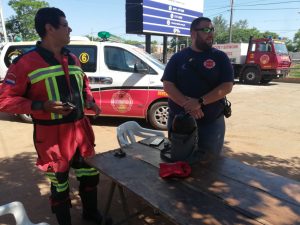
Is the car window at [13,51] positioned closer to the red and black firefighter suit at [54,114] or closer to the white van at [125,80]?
the white van at [125,80]

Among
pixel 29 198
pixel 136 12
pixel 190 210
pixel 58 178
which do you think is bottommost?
pixel 29 198

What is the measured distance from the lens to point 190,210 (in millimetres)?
1701

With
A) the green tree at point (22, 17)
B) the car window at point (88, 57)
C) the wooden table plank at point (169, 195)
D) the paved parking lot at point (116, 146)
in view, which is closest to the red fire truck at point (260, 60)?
the paved parking lot at point (116, 146)

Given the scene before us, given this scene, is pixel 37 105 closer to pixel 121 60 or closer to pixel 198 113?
pixel 198 113

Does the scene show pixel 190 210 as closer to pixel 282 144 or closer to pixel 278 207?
pixel 278 207

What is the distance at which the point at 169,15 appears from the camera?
48.2 feet

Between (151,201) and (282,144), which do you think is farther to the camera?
(282,144)

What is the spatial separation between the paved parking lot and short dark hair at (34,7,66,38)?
6.18ft

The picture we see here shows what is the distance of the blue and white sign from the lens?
13.2 meters

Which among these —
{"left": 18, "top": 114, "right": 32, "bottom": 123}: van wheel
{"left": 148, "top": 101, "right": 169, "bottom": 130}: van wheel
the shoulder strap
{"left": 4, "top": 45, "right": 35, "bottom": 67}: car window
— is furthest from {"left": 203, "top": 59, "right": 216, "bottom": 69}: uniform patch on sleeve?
{"left": 18, "top": 114, "right": 32, "bottom": 123}: van wheel

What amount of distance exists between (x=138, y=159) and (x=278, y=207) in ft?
3.65

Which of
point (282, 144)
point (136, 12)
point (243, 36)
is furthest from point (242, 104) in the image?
point (243, 36)

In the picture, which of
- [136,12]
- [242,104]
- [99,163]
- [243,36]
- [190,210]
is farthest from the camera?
[243,36]

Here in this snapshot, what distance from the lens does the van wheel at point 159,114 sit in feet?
20.6
